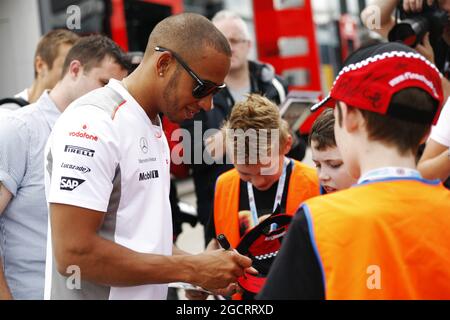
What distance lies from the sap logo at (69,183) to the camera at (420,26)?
155cm

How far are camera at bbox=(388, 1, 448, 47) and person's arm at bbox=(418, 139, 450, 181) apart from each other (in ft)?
2.10

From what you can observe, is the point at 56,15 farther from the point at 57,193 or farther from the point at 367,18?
the point at 57,193

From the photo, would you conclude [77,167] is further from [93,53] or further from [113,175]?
[93,53]

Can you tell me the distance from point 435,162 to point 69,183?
3.85ft

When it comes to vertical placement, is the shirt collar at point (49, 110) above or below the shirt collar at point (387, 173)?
below

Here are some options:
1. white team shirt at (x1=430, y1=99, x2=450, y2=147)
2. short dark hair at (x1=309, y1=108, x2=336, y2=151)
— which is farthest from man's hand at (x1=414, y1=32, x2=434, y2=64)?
white team shirt at (x1=430, y1=99, x2=450, y2=147)

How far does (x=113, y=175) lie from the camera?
1928 millimetres

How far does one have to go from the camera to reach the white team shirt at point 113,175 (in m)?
1.85

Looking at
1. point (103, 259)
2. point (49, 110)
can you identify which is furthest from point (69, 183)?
point (49, 110)

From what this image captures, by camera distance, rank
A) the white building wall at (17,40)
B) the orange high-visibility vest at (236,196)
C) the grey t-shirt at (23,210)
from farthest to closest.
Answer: the white building wall at (17,40) → the orange high-visibility vest at (236,196) → the grey t-shirt at (23,210)

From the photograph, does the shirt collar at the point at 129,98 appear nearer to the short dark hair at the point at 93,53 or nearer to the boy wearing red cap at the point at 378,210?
the boy wearing red cap at the point at 378,210

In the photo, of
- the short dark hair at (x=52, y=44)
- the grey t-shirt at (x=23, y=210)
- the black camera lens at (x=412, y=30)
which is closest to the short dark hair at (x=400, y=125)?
the black camera lens at (x=412, y=30)
